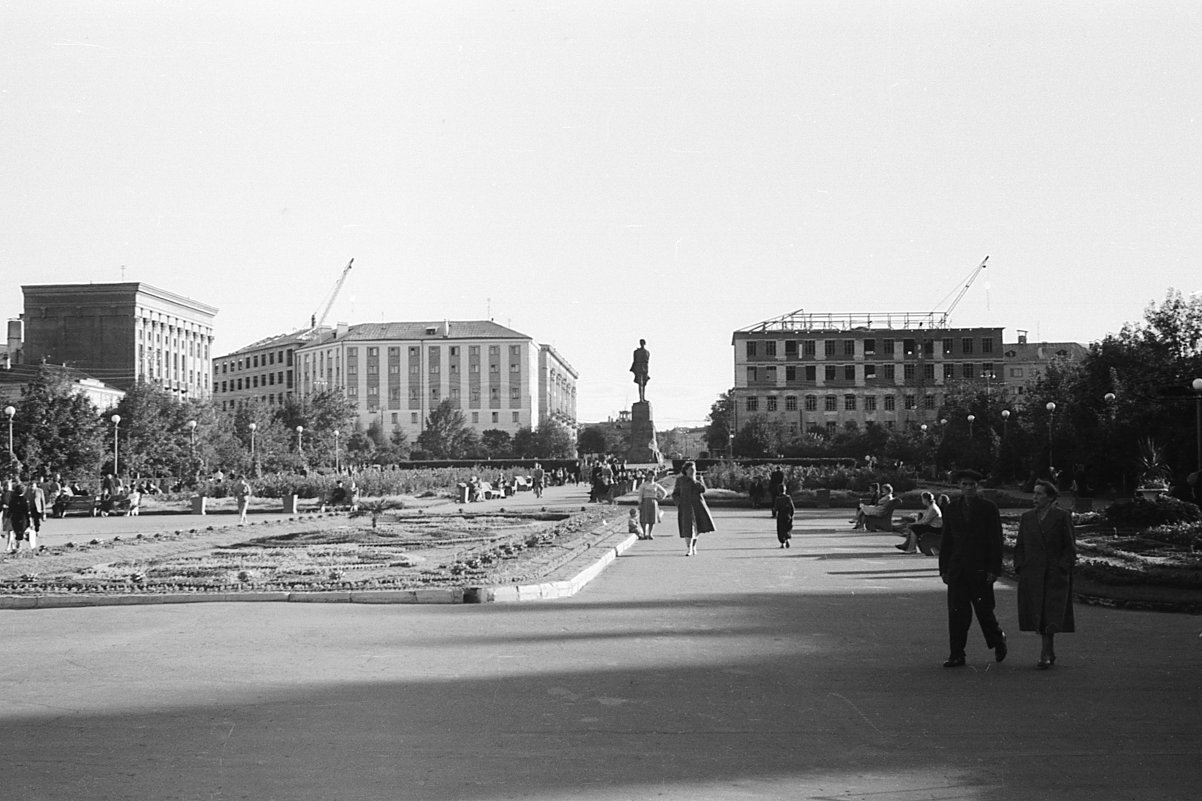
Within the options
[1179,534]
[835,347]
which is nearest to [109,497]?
[1179,534]

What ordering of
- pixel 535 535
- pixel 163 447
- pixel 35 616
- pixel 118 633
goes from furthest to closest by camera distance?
pixel 163 447 → pixel 535 535 → pixel 35 616 → pixel 118 633

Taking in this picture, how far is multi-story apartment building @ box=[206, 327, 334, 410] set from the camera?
16175 cm

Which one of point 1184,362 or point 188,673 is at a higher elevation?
point 1184,362

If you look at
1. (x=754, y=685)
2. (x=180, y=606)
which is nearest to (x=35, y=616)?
(x=180, y=606)

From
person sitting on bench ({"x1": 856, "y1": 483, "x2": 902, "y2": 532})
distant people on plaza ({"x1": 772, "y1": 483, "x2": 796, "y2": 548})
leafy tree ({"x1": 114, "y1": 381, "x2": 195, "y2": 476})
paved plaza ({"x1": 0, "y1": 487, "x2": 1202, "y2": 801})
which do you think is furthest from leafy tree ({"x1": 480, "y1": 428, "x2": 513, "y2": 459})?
paved plaza ({"x1": 0, "y1": 487, "x2": 1202, "y2": 801})

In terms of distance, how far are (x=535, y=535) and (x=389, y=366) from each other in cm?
13224

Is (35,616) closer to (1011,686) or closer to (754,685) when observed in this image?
(754,685)

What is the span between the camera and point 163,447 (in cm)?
6375

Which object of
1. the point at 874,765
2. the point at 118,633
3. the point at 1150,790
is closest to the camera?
the point at 1150,790

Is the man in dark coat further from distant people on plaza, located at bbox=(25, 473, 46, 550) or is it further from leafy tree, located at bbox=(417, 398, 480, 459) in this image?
leafy tree, located at bbox=(417, 398, 480, 459)

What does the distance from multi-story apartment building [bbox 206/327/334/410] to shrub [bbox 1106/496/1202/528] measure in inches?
5516

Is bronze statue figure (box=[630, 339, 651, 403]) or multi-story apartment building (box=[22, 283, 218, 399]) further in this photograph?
multi-story apartment building (box=[22, 283, 218, 399])

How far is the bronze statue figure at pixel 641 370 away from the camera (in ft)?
207

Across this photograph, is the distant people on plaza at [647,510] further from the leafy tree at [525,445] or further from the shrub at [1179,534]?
the leafy tree at [525,445]
